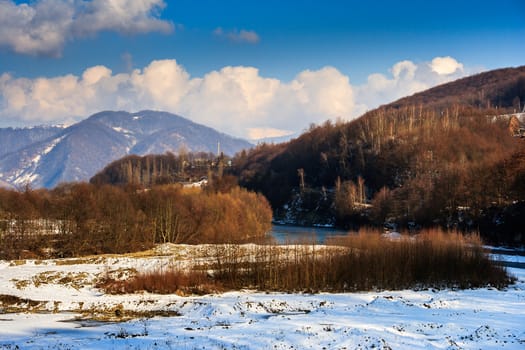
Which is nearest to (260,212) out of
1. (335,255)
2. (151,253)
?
(151,253)

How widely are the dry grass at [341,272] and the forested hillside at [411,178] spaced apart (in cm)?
3853

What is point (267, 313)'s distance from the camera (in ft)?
99.1

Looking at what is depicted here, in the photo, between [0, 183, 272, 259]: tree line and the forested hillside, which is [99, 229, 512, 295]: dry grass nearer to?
[0, 183, 272, 259]: tree line

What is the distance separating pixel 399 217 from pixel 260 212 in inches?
1221

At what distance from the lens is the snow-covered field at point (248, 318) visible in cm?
2120

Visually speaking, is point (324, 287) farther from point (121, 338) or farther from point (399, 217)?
Answer: point (399, 217)

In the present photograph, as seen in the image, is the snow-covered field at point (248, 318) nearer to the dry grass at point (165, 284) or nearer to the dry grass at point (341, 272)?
the dry grass at point (165, 284)

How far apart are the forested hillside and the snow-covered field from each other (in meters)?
49.0

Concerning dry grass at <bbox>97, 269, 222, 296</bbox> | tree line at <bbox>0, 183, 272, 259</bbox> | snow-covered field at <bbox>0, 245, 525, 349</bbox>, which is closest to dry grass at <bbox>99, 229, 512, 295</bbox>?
dry grass at <bbox>97, 269, 222, 296</bbox>

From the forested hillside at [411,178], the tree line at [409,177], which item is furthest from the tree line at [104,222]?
the tree line at [409,177]

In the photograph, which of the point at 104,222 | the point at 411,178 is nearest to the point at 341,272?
the point at 104,222

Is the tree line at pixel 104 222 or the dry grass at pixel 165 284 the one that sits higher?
the tree line at pixel 104 222

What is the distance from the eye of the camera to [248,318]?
93.8 feet

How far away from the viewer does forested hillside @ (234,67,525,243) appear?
292ft
